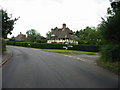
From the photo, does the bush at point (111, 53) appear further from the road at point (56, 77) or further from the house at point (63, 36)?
the house at point (63, 36)

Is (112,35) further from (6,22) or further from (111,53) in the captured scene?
(6,22)

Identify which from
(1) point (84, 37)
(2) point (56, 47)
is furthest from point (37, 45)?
(1) point (84, 37)

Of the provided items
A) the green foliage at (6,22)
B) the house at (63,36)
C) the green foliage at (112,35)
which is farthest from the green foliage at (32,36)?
the green foliage at (112,35)

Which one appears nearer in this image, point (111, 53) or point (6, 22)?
point (111, 53)

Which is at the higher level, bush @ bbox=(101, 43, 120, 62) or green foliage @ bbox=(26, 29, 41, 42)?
green foliage @ bbox=(26, 29, 41, 42)

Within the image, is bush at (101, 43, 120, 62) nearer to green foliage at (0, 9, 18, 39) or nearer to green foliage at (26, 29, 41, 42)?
green foliage at (0, 9, 18, 39)

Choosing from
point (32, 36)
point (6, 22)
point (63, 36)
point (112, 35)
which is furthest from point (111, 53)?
point (32, 36)

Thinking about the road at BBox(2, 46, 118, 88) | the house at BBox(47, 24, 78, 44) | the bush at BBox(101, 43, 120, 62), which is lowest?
the road at BBox(2, 46, 118, 88)

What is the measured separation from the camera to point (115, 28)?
11336 mm

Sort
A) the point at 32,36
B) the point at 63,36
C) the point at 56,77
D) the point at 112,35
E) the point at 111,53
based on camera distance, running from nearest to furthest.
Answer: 1. the point at 56,77
2. the point at 111,53
3. the point at 112,35
4. the point at 63,36
5. the point at 32,36

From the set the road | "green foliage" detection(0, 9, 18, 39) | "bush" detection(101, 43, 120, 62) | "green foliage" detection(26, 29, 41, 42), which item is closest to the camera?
the road

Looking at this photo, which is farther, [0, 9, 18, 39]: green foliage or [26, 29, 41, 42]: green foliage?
[26, 29, 41, 42]: green foliage

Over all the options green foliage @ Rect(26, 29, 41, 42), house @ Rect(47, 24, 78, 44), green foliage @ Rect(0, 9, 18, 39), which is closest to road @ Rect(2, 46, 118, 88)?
green foliage @ Rect(0, 9, 18, 39)

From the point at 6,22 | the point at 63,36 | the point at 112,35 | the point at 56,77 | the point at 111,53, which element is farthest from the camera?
the point at 63,36
